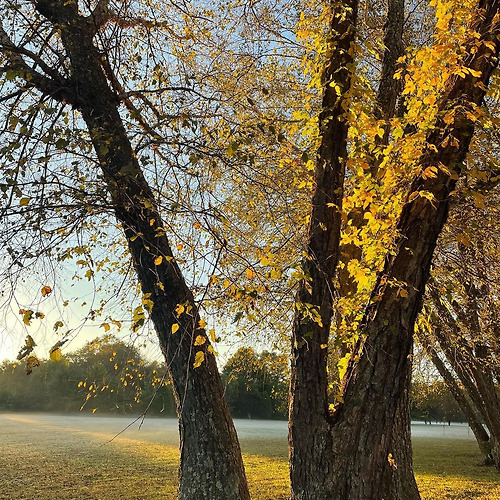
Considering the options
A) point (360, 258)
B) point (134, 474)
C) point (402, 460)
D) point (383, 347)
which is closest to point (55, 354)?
point (383, 347)

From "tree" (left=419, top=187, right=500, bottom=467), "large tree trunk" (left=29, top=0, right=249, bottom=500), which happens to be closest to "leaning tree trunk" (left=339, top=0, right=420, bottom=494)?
"tree" (left=419, top=187, right=500, bottom=467)

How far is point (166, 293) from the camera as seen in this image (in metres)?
4.18

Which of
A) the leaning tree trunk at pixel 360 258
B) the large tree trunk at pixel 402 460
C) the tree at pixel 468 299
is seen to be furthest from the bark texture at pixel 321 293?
the large tree trunk at pixel 402 460

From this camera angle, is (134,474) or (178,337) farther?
(134,474)

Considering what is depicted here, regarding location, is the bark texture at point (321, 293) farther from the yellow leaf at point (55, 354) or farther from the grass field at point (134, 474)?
the grass field at point (134, 474)

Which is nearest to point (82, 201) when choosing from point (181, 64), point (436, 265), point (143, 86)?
point (143, 86)

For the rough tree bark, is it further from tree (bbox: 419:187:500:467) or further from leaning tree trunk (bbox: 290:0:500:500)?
tree (bbox: 419:187:500:467)

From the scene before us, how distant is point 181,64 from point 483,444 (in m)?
14.7

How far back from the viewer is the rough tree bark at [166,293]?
12.9 feet

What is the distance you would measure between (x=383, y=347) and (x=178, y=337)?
72.5 inches

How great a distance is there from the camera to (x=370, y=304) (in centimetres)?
329

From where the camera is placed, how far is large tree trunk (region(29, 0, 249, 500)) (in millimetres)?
3926

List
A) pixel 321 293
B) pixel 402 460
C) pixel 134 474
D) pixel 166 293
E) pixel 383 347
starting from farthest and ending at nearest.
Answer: pixel 134 474 → pixel 402 460 → pixel 166 293 → pixel 321 293 → pixel 383 347

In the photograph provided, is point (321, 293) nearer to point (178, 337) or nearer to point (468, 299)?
point (178, 337)
